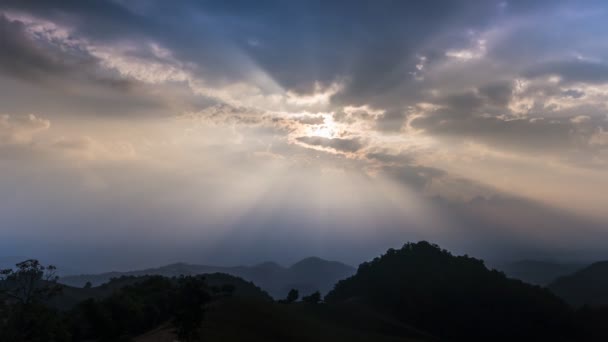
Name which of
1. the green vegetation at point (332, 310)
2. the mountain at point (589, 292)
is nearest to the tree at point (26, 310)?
the green vegetation at point (332, 310)

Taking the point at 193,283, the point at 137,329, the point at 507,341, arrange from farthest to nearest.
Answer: the point at 507,341 → the point at 137,329 → the point at 193,283

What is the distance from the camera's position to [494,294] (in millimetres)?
131125

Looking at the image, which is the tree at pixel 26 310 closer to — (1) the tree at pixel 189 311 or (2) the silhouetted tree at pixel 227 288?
(1) the tree at pixel 189 311

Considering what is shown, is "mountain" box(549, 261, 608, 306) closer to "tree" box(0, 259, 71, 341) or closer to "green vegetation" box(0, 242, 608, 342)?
"green vegetation" box(0, 242, 608, 342)

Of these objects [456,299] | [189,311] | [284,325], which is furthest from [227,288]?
[456,299]

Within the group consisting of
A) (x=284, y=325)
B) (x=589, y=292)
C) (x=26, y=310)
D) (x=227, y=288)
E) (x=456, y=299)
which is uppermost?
(x=589, y=292)

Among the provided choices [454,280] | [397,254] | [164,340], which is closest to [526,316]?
[454,280]

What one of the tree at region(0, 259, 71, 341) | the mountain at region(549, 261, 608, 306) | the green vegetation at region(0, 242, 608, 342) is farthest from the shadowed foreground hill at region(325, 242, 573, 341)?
the tree at region(0, 259, 71, 341)

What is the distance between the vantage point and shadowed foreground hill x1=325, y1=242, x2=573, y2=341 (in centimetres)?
11644

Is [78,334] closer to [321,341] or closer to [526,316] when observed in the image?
[321,341]

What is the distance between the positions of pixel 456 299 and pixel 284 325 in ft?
257

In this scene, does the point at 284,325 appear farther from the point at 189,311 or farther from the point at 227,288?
the point at 189,311

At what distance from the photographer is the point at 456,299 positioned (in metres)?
131

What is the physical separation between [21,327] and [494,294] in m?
134
